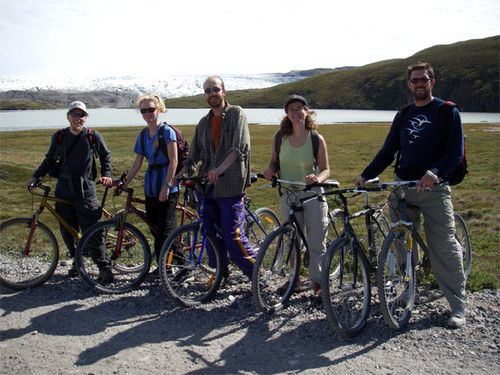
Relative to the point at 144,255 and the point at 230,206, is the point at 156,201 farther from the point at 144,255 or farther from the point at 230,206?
the point at 230,206

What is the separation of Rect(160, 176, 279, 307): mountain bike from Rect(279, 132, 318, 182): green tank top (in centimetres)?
118

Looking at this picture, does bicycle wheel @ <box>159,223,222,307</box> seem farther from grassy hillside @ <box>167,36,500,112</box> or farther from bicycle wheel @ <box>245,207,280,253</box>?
grassy hillside @ <box>167,36,500,112</box>

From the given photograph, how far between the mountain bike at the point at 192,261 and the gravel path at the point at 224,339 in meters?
0.26

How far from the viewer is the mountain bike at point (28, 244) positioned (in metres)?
7.86

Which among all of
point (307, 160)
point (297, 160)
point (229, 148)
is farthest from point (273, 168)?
point (229, 148)

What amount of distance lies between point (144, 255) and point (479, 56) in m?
191

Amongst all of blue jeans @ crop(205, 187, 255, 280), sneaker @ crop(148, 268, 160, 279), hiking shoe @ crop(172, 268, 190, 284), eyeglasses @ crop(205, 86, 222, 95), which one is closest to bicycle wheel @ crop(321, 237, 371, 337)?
blue jeans @ crop(205, 187, 255, 280)

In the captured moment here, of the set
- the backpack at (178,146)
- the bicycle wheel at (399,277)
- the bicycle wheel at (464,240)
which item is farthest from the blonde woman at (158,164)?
the bicycle wheel at (464,240)

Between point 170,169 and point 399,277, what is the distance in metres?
3.66

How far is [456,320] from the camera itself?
5.86 metres

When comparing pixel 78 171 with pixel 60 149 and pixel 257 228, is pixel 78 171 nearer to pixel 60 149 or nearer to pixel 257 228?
pixel 60 149

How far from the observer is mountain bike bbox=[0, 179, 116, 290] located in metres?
7.86

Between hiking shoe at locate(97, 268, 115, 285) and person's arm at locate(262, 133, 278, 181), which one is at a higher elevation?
person's arm at locate(262, 133, 278, 181)

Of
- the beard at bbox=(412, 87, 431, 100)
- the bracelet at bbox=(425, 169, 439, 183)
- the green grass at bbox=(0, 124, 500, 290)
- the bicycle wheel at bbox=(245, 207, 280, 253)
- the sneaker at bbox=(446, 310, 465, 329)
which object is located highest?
the beard at bbox=(412, 87, 431, 100)
